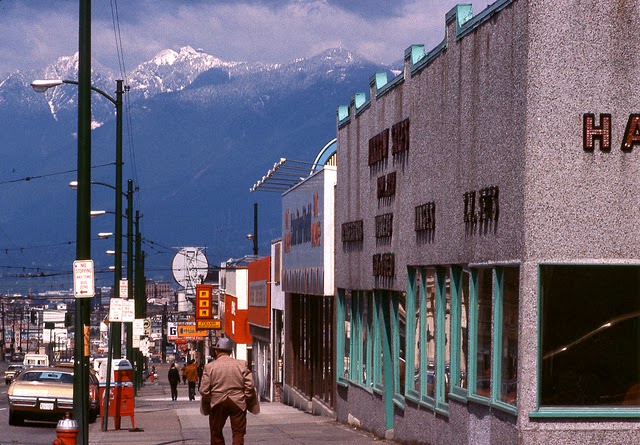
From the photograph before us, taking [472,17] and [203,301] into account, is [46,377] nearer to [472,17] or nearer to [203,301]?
[472,17]

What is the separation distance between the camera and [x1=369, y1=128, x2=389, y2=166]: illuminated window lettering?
73.9 feet

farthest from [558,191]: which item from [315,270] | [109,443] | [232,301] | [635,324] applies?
[232,301]

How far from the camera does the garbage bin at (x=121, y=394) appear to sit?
28703 mm

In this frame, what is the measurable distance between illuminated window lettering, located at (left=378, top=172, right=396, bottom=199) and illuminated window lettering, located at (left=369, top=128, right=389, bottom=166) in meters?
0.36

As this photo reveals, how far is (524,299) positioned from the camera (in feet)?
46.0

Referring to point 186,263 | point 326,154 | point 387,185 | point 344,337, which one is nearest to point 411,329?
point 387,185

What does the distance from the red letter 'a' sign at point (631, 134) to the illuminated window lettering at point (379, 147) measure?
28.8 ft

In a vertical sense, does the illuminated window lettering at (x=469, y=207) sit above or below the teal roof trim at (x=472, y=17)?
below

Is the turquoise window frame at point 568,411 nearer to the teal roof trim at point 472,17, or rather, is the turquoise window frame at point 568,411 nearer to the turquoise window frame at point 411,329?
the teal roof trim at point 472,17

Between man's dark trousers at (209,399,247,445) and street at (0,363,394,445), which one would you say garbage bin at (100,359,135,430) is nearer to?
street at (0,363,394,445)

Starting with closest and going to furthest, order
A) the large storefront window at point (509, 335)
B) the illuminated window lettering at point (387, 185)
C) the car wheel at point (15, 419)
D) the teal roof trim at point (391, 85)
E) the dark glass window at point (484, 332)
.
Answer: the large storefront window at point (509, 335), the dark glass window at point (484, 332), the teal roof trim at point (391, 85), the illuminated window lettering at point (387, 185), the car wheel at point (15, 419)

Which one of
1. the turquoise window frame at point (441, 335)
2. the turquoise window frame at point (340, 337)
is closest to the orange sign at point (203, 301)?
the turquoise window frame at point (340, 337)

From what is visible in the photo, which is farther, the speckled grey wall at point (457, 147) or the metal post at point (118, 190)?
the metal post at point (118, 190)

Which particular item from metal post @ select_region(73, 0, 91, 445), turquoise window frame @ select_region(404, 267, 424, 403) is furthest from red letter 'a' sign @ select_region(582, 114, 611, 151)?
metal post @ select_region(73, 0, 91, 445)
